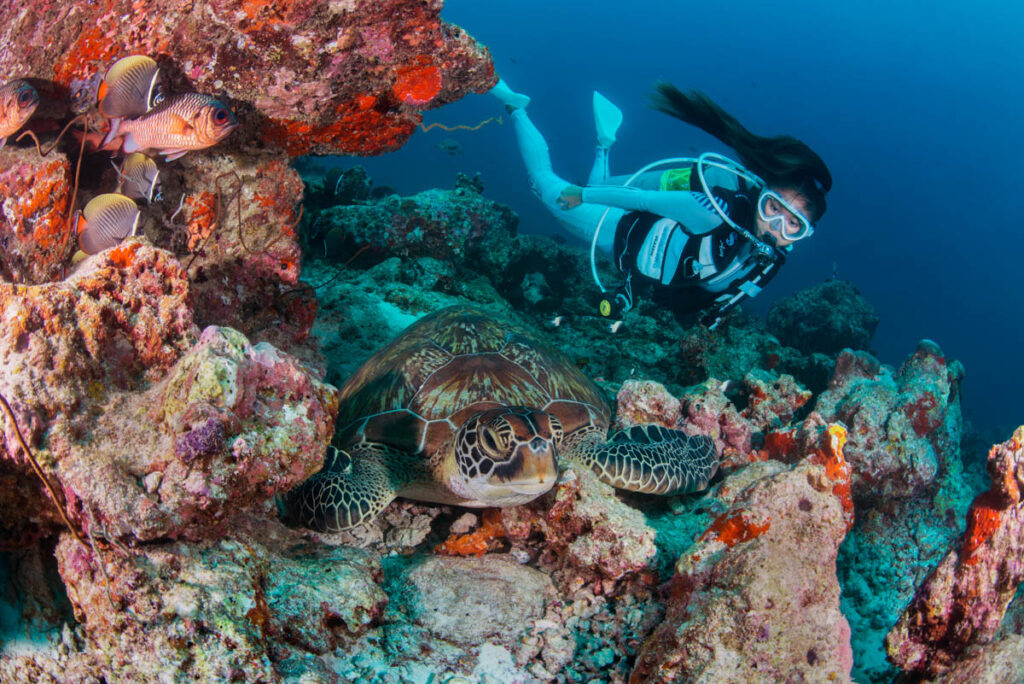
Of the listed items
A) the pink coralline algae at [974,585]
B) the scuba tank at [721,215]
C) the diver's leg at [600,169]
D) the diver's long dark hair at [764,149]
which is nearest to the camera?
the pink coralline algae at [974,585]

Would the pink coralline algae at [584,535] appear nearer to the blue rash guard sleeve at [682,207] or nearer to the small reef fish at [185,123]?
the small reef fish at [185,123]

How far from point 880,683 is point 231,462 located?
97.4 inches

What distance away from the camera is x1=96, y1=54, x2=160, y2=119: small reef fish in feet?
6.73

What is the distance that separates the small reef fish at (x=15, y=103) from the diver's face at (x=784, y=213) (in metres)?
5.50

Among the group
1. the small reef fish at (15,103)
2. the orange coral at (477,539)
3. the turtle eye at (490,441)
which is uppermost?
the small reef fish at (15,103)

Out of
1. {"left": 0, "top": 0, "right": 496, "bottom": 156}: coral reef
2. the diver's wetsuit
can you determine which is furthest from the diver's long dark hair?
{"left": 0, "top": 0, "right": 496, "bottom": 156}: coral reef

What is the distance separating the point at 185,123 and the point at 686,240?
4.92 metres

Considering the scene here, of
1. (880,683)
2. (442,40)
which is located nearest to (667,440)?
(880,683)

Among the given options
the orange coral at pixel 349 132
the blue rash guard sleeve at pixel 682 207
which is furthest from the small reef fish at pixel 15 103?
the blue rash guard sleeve at pixel 682 207

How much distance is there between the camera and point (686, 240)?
561cm

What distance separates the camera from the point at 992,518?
162cm

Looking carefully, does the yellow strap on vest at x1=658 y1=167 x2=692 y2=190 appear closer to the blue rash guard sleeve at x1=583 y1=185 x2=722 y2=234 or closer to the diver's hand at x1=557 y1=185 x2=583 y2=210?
the blue rash guard sleeve at x1=583 y1=185 x2=722 y2=234

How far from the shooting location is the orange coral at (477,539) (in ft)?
8.09

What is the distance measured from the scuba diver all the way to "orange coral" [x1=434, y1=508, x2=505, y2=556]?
149 inches
